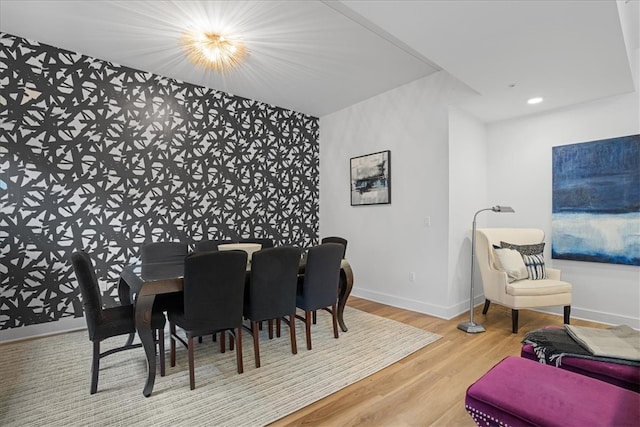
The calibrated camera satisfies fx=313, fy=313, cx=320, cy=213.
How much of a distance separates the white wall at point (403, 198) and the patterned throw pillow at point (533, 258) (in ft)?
2.70

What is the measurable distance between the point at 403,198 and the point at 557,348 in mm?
2557

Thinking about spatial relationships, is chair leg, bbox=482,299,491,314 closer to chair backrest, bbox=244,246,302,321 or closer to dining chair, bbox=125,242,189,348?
chair backrest, bbox=244,246,302,321

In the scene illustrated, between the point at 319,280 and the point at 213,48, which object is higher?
the point at 213,48

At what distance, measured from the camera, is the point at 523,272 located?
136 inches

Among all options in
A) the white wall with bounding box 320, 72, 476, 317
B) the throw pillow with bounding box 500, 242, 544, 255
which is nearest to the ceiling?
the white wall with bounding box 320, 72, 476, 317

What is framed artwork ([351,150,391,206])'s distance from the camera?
4.34 metres

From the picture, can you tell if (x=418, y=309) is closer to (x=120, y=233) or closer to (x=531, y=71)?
(x=531, y=71)

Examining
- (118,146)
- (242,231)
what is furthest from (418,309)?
(118,146)

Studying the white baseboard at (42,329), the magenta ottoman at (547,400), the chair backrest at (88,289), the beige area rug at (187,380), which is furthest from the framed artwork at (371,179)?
the white baseboard at (42,329)

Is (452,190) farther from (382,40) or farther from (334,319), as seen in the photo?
(334,319)

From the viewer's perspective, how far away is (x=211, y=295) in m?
2.23

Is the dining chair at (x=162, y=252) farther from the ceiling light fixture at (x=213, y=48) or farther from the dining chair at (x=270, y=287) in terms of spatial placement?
the ceiling light fixture at (x=213, y=48)

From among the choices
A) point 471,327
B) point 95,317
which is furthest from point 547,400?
point 95,317

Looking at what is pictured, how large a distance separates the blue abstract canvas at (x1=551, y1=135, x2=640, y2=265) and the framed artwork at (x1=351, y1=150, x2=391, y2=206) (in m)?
1.97
